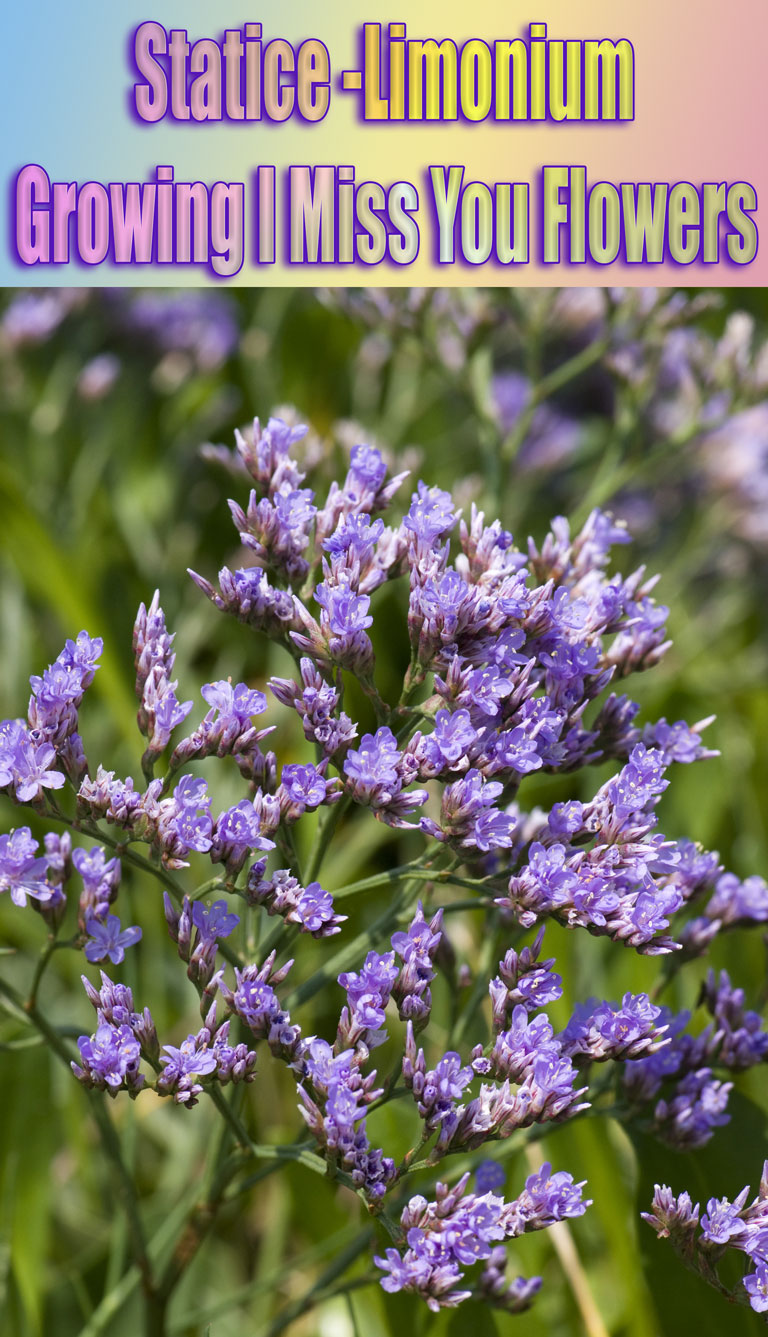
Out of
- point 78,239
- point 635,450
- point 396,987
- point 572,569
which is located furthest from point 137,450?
point 396,987

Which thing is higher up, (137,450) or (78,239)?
(78,239)

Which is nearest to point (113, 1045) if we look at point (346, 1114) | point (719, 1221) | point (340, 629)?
point (346, 1114)

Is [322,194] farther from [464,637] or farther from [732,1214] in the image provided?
[732,1214]

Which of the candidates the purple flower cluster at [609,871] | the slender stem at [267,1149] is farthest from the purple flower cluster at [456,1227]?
the purple flower cluster at [609,871]

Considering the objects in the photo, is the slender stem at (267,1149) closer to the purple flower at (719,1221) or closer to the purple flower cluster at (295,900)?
the purple flower cluster at (295,900)

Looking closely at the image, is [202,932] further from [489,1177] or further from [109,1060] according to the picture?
[489,1177]

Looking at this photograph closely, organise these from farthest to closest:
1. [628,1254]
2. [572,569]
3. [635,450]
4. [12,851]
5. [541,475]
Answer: [541,475]
[635,450]
[628,1254]
[572,569]
[12,851]

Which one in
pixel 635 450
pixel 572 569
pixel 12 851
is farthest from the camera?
pixel 635 450
